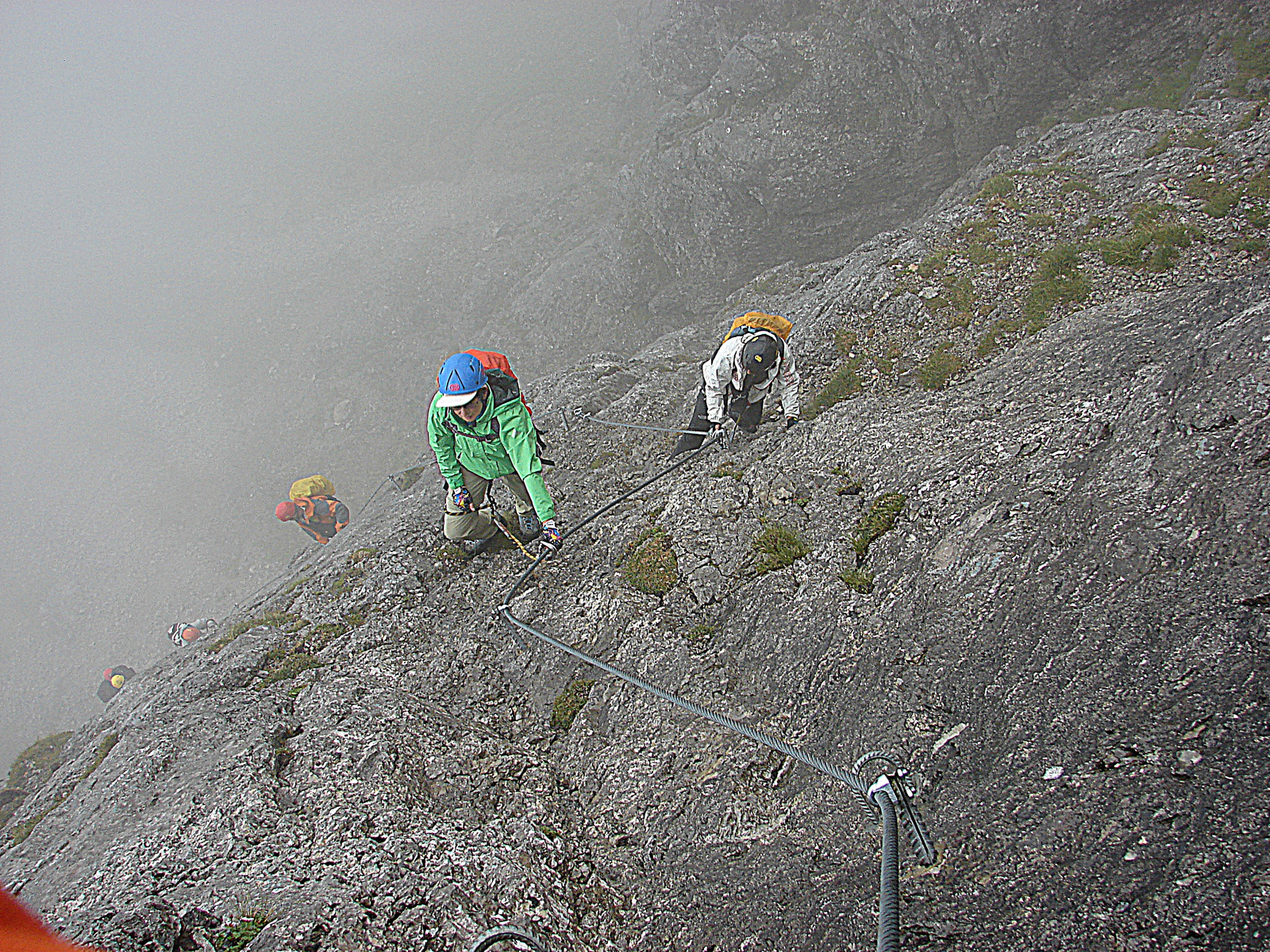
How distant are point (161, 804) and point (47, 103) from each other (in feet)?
513

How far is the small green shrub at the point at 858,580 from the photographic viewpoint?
27.9 feet

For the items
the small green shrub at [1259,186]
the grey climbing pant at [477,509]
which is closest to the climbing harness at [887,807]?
the grey climbing pant at [477,509]

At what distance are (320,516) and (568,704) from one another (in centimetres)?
1872

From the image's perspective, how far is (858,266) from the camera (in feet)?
64.6

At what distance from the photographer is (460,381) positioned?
33.1 ft

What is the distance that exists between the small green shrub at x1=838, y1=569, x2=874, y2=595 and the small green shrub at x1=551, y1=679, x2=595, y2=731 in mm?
4186

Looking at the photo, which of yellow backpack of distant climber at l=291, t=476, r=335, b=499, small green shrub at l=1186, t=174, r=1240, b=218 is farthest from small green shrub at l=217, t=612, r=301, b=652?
small green shrub at l=1186, t=174, r=1240, b=218

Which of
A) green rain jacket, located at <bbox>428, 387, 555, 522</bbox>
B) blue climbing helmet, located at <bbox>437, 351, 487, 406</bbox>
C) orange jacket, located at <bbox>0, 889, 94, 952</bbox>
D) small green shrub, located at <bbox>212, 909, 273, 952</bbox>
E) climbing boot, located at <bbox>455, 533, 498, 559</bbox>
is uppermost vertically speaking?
blue climbing helmet, located at <bbox>437, 351, 487, 406</bbox>

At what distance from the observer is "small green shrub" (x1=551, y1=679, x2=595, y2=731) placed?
955 cm

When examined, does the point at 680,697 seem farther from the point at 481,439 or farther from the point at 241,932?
the point at 481,439

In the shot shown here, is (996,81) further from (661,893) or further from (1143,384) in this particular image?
(661,893)

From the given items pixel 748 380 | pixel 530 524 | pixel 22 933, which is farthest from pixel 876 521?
pixel 22 933

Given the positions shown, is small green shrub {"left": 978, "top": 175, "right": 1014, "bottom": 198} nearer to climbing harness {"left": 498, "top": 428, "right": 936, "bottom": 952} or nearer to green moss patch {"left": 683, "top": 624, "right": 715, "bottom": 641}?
green moss patch {"left": 683, "top": 624, "right": 715, "bottom": 641}

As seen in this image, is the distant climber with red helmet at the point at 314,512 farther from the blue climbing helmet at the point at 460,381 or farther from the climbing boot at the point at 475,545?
the blue climbing helmet at the point at 460,381
